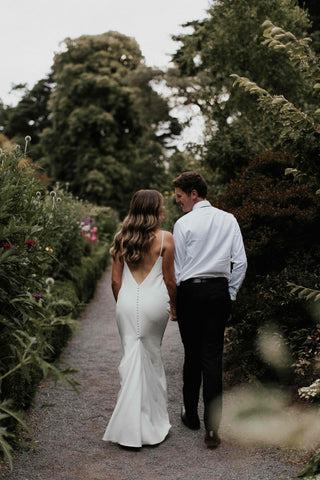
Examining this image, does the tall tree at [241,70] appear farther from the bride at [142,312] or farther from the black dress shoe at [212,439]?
the black dress shoe at [212,439]

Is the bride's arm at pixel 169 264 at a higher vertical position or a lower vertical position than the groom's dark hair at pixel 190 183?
lower

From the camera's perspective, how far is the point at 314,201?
5301 millimetres

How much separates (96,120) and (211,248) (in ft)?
91.5

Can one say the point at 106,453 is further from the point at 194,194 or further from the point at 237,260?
the point at 194,194

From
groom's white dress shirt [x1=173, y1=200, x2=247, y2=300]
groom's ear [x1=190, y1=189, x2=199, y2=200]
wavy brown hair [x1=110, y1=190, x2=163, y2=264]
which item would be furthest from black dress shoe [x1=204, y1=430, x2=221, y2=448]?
groom's ear [x1=190, y1=189, x2=199, y2=200]

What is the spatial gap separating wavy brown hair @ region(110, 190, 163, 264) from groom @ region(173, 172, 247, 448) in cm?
30

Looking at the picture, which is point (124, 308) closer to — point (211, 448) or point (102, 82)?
point (211, 448)

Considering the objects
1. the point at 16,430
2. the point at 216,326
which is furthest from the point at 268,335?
the point at 16,430

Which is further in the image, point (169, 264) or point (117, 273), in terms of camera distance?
point (117, 273)

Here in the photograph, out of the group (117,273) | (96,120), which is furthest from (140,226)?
(96,120)

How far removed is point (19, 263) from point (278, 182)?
10.8 ft

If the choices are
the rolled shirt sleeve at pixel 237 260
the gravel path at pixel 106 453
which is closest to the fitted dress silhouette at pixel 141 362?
the gravel path at pixel 106 453

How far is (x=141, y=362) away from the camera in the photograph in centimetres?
408

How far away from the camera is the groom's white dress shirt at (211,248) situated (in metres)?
4.10
